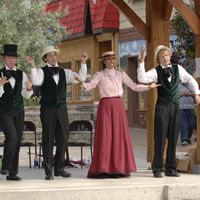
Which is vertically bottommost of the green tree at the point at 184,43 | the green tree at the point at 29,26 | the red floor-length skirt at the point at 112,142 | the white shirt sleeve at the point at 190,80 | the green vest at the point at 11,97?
the red floor-length skirt at the point at 112,142

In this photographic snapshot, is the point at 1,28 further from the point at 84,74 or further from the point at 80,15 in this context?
the point at 84,74

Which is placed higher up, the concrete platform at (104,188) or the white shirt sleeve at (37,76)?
the white shirt sleeve at (37,76)

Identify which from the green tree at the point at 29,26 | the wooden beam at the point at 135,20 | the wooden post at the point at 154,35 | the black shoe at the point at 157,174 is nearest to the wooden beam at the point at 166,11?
the wooden post at the point at 154,35

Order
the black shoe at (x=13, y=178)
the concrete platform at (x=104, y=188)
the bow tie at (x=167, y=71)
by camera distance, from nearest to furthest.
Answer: the concrete platform at (x=104, y=188) < the bow tie at (x=167, y=71) < the black shoe at (x=13, y=178)

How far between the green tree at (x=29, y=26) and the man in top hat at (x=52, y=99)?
14.8 metres

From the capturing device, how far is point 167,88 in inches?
359

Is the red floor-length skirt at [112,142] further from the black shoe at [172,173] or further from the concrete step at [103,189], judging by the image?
the black shoe at [172,173]

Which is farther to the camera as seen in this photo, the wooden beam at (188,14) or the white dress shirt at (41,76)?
the wooden beam at (188,14)

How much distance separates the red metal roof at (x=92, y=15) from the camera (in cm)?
2500

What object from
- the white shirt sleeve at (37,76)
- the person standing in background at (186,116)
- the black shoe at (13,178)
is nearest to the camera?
the white shirt sleeve at (37,76)

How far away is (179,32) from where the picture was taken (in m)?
10.9

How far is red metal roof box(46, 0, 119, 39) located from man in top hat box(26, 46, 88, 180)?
1577cm

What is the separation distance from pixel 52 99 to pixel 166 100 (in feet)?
5.35

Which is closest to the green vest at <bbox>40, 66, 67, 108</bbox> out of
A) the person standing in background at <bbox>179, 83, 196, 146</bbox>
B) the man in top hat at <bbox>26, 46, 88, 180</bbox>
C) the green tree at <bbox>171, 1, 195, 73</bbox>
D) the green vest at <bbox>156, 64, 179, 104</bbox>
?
the man in top hat at <bbox>26, 46, 88, 180</bbox>
